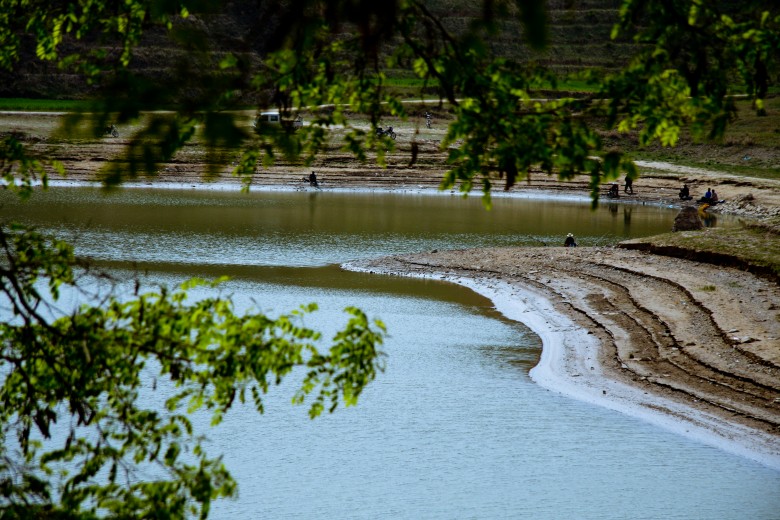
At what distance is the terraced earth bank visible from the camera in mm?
17109

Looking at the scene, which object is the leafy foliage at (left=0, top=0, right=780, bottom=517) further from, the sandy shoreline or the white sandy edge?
the sandy shoreline

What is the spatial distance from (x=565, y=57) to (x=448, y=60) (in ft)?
254

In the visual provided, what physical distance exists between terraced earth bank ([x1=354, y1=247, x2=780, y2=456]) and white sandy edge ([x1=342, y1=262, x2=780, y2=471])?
0.13m

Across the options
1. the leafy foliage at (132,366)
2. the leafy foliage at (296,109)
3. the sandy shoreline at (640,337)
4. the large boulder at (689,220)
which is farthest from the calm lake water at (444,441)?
the large boulder at (689,220)

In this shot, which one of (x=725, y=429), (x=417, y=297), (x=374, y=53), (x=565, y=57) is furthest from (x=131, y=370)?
(x=565, y=57)

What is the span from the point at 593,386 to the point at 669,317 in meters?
3.75

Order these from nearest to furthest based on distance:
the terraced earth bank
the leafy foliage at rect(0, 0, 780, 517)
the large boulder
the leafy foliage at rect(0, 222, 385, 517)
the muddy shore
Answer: the leafy foliage at rect(0, 0, 780, 517) → the leafy foliage at rect(0, 222, 385, 517) → the muddy shore → the terraced earth bank → the large boulder

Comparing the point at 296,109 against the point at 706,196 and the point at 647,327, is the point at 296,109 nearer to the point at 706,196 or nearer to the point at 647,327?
the point at 647,327

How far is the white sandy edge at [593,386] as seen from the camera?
15289 mm

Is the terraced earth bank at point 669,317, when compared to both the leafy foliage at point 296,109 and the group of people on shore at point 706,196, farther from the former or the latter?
the group of people on shore at point 706,196

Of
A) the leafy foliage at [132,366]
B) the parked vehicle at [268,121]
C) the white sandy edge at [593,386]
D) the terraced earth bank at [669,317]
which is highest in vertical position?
the parked vehicle at [268,121]

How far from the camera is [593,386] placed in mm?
18531

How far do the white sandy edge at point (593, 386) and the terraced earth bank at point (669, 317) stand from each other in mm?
130

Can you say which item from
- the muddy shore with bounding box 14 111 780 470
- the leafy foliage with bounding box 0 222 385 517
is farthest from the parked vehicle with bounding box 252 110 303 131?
the muddy shore with bounding box 14 111 780 470
